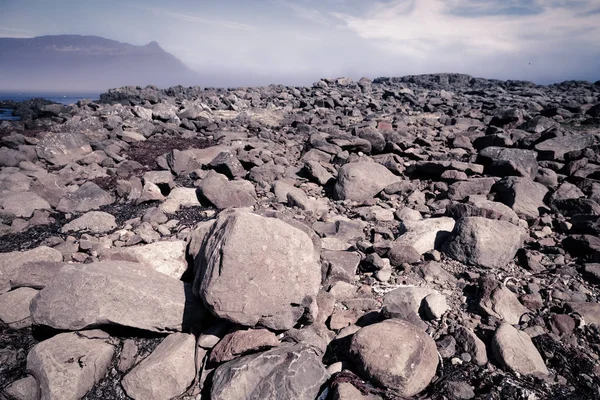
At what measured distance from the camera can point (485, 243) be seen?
155 inches

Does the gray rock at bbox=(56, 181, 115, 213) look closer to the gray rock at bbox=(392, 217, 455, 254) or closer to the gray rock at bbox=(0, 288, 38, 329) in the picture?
the gray rock at bbox=(0, 288, 38, 329)

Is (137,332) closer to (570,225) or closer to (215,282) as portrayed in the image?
(215,282)

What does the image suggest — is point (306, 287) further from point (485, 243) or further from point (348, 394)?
point (485, 243)

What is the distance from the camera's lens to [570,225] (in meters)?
4.82

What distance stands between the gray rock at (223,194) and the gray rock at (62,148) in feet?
17.2

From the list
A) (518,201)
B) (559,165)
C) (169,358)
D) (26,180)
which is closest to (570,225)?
(518,201)

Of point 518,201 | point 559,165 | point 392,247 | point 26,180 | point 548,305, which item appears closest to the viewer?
point 548,305

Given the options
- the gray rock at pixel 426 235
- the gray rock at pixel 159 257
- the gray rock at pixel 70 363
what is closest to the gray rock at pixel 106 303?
the gray rock at pixel 70 363

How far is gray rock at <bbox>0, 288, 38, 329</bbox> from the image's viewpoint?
3178 mm

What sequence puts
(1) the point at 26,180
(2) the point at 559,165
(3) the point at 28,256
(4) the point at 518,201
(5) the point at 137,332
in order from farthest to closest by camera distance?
(2) the point at 559,165
(1) the point at 26,180
(4) the point at 518,201
(3) the point at 28,256
(5) the point at 137,332

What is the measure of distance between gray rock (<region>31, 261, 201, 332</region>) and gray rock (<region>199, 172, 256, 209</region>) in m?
2.74

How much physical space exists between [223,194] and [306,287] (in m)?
3.30

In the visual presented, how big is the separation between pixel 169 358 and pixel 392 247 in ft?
8.62

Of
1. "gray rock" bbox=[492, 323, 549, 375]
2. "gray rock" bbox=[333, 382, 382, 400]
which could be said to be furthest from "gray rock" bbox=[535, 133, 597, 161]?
"gray rock" bbox=[333, 382, 382, 400]
